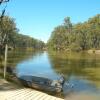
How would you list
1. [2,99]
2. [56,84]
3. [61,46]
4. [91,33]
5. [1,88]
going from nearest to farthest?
[2,99] < [1,88] < [56,84] < [91,33] < [61,46]

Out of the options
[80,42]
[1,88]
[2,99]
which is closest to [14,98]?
[2,99]

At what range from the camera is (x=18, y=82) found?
26391mm

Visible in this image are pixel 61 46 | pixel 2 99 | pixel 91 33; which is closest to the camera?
pixel 2 99

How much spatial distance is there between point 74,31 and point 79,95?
144 metres

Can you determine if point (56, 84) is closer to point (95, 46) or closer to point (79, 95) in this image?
point (79, 95)

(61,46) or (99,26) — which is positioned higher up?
(99,26)

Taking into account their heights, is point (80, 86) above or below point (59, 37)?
below

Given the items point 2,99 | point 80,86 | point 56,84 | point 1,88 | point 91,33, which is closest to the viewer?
point 2,99

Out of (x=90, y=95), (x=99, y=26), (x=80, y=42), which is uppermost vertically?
(x=99, y=26)

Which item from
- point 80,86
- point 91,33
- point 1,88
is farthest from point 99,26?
point 1,88

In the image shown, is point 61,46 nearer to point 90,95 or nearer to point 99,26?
point 99,26

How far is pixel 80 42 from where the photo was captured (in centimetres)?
16100

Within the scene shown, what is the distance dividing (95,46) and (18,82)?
141343 millimetres

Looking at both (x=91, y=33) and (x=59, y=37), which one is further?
(x=59, y=37)
